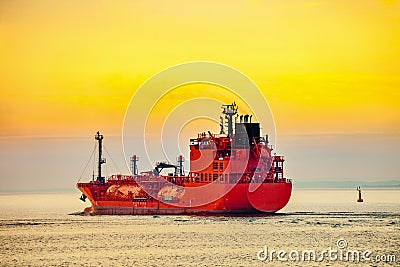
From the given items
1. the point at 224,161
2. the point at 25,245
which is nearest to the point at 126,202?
the point at 224,161

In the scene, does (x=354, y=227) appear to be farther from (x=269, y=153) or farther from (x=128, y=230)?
(x=128, y=230)

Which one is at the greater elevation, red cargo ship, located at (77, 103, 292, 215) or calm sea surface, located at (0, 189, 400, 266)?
red cargo ship, located at (77, 103, 292, 215)

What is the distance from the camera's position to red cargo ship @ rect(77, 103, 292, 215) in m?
80.1

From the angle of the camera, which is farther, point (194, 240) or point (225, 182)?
point (225, 182)

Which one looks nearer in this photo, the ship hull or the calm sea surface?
the calm sea surface

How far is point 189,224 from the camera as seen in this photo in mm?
76125

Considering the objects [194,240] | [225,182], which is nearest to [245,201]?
[225,182]

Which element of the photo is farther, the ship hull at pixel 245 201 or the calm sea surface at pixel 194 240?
the ship hull at pixel 245 201

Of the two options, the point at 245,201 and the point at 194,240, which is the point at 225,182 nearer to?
the point at 245,201

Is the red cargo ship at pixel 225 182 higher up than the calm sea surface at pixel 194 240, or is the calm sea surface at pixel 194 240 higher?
Result: the red cargo ship at pixel 225 182

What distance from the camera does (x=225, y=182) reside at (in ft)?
266

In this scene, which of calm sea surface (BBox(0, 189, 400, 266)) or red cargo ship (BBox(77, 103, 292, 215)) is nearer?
calm sea surface (BBox(0, 189, 400, 266))

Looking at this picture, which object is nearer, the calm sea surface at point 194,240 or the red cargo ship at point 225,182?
the calm sea surface at point 194,240

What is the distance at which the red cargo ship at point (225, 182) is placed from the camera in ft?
263
